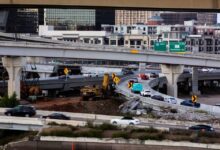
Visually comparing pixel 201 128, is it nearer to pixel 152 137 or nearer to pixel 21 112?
pixel 152 137

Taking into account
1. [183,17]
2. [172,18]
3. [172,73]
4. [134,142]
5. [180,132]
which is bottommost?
[134,142]

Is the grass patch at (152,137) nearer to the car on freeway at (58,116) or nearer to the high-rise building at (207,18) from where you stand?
the car on freeway at (58,116)

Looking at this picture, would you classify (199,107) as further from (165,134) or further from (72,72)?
(72,72)

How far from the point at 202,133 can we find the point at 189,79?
41.8 metres

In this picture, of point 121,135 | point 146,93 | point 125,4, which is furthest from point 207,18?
point 121,135

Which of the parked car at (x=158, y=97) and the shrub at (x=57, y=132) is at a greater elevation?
the shrub at (x=57, y=132)

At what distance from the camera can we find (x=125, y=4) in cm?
2436

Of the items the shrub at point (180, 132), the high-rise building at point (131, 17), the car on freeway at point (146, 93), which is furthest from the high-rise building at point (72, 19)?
the shrub at point (180, 132)

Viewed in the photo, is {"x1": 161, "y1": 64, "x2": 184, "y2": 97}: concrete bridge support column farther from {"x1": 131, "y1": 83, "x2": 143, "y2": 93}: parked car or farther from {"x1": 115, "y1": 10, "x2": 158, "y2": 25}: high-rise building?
{"x1": 115, "y1": 10, "x2": 158, "y2": 25}: high-rise building

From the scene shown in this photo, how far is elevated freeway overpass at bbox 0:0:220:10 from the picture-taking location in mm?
24078

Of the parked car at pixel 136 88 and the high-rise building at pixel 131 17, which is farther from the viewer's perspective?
the high-rise building at pixel 131 17

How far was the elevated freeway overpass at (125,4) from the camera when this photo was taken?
24078 mm

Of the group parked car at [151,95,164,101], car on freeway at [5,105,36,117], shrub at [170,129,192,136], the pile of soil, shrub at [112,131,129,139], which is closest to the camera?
shrub at [112,131,129,139]

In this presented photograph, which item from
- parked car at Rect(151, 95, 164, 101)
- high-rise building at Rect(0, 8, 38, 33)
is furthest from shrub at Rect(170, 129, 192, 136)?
high-rise building at Rect(0, 8, 38, 33)
